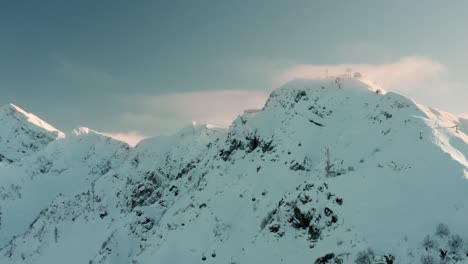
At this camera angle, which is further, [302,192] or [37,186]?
[37,186]

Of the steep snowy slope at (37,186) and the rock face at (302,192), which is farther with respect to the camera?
the steep snowy slope at (37,186)

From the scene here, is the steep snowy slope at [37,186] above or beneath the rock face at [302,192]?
beneath

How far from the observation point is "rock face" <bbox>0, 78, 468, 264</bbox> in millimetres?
38863

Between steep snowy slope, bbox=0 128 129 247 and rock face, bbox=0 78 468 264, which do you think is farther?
steep snowy slope, bbox=0 128 129 247

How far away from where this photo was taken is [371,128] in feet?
199

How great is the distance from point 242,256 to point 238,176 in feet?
66.5

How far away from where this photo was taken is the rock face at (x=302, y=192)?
38.9 metres

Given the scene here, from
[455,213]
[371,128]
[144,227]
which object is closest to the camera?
[455,213]

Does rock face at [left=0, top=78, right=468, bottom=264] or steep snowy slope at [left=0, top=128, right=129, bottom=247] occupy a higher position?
rock face at [left=0, top=78, right=468, bottom=264]

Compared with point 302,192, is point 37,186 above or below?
below

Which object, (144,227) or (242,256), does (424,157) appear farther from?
(144,227)

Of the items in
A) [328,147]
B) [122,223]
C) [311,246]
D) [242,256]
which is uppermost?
[328,147]

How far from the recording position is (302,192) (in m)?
49.0

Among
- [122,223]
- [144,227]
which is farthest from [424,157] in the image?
[122,223]
